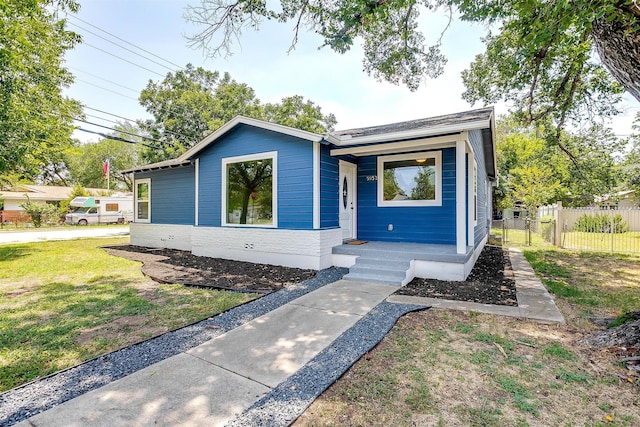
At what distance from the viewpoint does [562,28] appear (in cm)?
358

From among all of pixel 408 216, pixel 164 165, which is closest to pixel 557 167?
pixel 408 216

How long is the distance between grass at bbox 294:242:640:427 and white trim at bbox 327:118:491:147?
335 cm

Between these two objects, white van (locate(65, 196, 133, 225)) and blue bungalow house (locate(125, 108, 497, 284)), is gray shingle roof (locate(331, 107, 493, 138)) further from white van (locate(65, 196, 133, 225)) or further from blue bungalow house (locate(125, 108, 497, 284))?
white van (locate(65, 196, 133, 225))

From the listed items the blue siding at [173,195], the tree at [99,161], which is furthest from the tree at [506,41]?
the tree at [99,161]

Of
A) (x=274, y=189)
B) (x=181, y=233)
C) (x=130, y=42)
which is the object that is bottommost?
(x=181, y=233)

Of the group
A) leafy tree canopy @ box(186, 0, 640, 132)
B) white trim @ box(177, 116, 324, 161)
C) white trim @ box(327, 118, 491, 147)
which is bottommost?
white trim @ box(327, 118, 491, 147)

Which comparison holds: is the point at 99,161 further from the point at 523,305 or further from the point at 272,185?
the point at 523,305

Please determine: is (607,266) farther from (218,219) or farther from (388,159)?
(218,219)

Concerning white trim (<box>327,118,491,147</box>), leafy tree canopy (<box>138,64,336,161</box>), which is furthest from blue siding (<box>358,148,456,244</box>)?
leafy tree canopy (<box>138,64,336,161</box>)

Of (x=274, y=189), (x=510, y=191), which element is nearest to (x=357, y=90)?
(x=274, y=189)

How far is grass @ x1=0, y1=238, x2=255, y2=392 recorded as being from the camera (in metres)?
2.99

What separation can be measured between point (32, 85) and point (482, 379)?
1454 cm

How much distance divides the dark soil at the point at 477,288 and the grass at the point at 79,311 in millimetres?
2941

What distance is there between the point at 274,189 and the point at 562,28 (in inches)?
229
